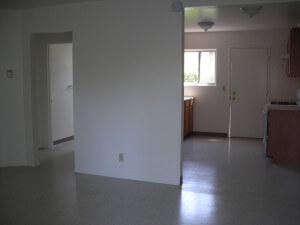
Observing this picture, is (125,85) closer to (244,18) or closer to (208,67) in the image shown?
(244,18)

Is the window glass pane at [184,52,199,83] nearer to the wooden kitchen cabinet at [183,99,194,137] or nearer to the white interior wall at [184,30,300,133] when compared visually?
the white interior wall at [184,30,300,133]

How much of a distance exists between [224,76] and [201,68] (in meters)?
0.61

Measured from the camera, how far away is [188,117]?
23.1 feet

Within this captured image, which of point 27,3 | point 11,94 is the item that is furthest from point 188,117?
point 27,3

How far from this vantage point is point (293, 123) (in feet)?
16.4

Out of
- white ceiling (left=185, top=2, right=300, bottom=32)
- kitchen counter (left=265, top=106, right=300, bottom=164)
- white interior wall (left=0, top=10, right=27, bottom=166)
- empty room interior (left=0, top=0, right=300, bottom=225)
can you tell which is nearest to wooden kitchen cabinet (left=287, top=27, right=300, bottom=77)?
empty room interior (left=0, top=0, right=300, bottom=225)

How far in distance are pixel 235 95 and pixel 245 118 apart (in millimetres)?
571

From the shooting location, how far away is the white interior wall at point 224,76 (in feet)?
22.4

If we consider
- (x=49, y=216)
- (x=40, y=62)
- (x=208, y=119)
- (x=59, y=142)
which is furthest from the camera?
(x=208, y=119)

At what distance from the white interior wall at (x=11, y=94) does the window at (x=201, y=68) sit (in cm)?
410

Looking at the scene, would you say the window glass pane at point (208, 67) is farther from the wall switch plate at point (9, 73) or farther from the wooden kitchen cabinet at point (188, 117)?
the wall switch plate at point (9, 73)

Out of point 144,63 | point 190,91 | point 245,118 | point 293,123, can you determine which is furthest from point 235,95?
point 144,63

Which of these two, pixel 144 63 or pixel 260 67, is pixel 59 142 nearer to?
pixel 144 63

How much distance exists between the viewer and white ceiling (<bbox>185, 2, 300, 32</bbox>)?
189 inches
